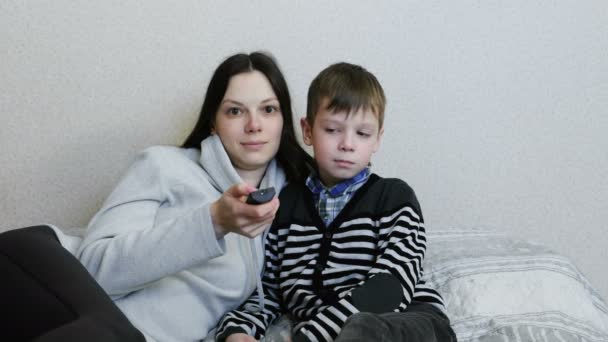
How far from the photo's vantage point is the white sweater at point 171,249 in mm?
1014

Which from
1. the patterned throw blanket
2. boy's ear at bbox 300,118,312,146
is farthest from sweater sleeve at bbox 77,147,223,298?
the patterned throw blanket

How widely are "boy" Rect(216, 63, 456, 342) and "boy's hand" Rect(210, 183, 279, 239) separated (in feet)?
0.67

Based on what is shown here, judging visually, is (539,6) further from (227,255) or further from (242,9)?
(227,255)

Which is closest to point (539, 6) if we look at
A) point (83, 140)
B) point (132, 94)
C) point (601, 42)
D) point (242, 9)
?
point (601, 42)

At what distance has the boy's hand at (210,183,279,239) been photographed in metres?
0.94

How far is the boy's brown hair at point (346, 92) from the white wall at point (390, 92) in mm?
511

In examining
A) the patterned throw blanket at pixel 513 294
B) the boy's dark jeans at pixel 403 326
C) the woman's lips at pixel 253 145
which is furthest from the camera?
the woman's lips at pixel 253 145

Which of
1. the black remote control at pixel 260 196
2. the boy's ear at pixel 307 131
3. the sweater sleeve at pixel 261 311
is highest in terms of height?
the boy's ear at pixel 307 131

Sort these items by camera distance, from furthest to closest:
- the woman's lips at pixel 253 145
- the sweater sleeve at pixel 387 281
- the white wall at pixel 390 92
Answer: the white wall at pixel 390 92
the woman's lips at pixel 253 145
the sweater sleeve at pixel 387 281

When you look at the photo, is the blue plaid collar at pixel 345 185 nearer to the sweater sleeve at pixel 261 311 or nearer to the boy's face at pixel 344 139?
the boy's face at pixel 344 139

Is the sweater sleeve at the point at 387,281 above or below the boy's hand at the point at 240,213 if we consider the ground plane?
below

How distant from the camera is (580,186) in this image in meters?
1.91

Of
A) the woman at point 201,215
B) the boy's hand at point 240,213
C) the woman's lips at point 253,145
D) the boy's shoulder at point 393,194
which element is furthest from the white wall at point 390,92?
the boy's hand at point 240,213

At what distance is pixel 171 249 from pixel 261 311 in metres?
0.28
